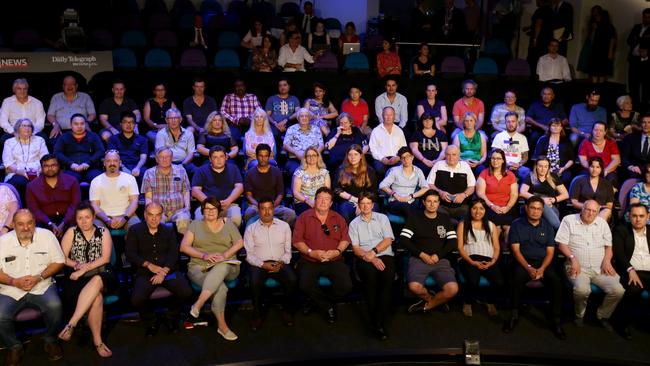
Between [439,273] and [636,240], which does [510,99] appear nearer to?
[636,240]

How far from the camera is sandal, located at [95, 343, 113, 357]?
4.38 meters

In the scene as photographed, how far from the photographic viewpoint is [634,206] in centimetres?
500

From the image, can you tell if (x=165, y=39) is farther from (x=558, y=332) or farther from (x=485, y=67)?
(x=558, y=332)

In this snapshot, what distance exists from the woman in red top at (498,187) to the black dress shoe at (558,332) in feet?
3.61

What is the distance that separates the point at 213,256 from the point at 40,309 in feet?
3.82

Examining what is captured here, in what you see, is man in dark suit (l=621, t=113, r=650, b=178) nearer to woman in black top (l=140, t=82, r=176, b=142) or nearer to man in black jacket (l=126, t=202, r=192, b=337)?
man in black jacket (l=126, t=202, r=192, b=337)

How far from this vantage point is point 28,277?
14.2 ft

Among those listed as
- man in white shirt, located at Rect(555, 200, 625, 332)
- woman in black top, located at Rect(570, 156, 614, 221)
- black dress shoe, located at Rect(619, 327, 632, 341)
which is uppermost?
woman in black top, located at Rect(570, 156, 614, 221)

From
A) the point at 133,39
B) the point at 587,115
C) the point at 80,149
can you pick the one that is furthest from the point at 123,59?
the point at 587,115

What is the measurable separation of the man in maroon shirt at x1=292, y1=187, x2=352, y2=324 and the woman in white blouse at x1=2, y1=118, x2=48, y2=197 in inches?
94.4

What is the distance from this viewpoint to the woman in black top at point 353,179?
5680 mm

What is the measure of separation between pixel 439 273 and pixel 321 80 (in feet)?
11.0

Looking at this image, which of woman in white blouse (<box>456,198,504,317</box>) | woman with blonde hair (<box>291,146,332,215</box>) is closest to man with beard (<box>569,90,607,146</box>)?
woman in white blouse (<box>456,198,504,317</box>)

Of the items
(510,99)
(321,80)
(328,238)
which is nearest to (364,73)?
(321,80)
